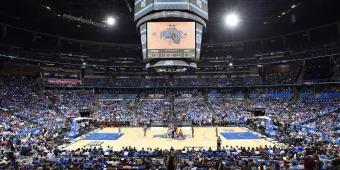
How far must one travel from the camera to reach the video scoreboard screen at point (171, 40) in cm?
2944

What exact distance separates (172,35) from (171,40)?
490 millimetres

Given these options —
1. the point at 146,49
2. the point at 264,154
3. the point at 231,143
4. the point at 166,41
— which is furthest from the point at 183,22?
the point at 264,154

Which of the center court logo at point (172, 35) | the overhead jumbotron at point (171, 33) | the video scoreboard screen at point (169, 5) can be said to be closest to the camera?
the video scoreboard screen at point (169, 5)

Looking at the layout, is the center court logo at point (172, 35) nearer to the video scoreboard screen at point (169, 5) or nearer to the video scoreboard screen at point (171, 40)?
the video scoreboard screen at point (171, 40)

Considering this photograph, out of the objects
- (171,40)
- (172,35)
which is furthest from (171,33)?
(171,40)

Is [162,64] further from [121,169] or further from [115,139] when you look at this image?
[121,169]

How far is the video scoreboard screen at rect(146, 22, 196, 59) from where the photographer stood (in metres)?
29.4

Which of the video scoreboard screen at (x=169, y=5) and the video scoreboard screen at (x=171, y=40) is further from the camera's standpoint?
the video scoreboard screen at (x=171, y=40)

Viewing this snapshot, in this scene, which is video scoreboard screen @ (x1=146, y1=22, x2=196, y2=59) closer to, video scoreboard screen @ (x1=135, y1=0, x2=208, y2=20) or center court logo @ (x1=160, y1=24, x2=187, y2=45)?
center court logo @ (x1=160, y1=24, x2=187, y2=45)

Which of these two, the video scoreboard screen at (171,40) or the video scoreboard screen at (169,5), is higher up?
the video scoreboard screen at (169,5)

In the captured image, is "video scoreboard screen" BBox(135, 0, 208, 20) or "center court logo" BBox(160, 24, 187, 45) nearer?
"video scoreboard screen" BBox(135, 0, 208, 20)

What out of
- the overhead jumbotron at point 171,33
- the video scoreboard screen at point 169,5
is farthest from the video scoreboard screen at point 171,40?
the video scoreboard screen at point 169,5

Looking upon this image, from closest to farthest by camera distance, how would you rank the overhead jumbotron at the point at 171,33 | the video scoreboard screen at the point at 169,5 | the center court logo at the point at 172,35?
1. the video scoreboard screen at the point at 169,5
2. the overhead jumbotron at the point at 171,33
3. the center court logo at the point at 172,35

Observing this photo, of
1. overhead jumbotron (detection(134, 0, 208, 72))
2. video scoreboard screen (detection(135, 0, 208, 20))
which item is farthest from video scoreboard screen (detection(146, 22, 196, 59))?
video scoreboard screen (detection(135, 0, 208, 20))
